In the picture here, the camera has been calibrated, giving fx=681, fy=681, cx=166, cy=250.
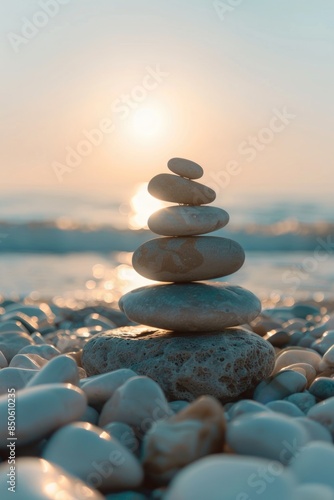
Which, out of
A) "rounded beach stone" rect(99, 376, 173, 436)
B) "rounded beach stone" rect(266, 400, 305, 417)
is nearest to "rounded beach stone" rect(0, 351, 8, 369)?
"rounded beach stone" rect(99, 376, 173, 436)

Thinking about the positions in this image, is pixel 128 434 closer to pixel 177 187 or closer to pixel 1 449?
pixel 1 449

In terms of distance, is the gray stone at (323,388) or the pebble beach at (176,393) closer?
the pebble beach at (176,393)

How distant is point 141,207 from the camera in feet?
75.0

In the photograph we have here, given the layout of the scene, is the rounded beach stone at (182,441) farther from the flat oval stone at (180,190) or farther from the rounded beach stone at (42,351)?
the rounded beach stone at (42,351)

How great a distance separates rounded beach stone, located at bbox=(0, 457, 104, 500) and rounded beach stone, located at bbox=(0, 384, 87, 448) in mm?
344

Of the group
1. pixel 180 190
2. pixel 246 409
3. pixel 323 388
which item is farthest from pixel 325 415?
pixel 180 190

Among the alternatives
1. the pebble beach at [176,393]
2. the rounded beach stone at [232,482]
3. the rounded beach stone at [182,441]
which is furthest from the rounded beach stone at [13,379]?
the rounded beach stone at [232,482]

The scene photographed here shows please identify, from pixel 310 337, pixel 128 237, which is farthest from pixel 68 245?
pixel 310 337

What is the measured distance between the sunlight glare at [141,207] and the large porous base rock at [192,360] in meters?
14.0

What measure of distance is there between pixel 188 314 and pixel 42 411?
1.36 m

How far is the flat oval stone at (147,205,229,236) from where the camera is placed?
377cm

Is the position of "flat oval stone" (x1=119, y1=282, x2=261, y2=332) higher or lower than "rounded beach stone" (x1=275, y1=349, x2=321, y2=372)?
higher

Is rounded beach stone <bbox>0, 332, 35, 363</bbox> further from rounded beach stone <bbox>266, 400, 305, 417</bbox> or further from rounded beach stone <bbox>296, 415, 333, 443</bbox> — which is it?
rounded beach stone <bbox>296, 415, 333, 443</bbox>

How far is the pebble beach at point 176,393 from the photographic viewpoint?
198 centimetres
